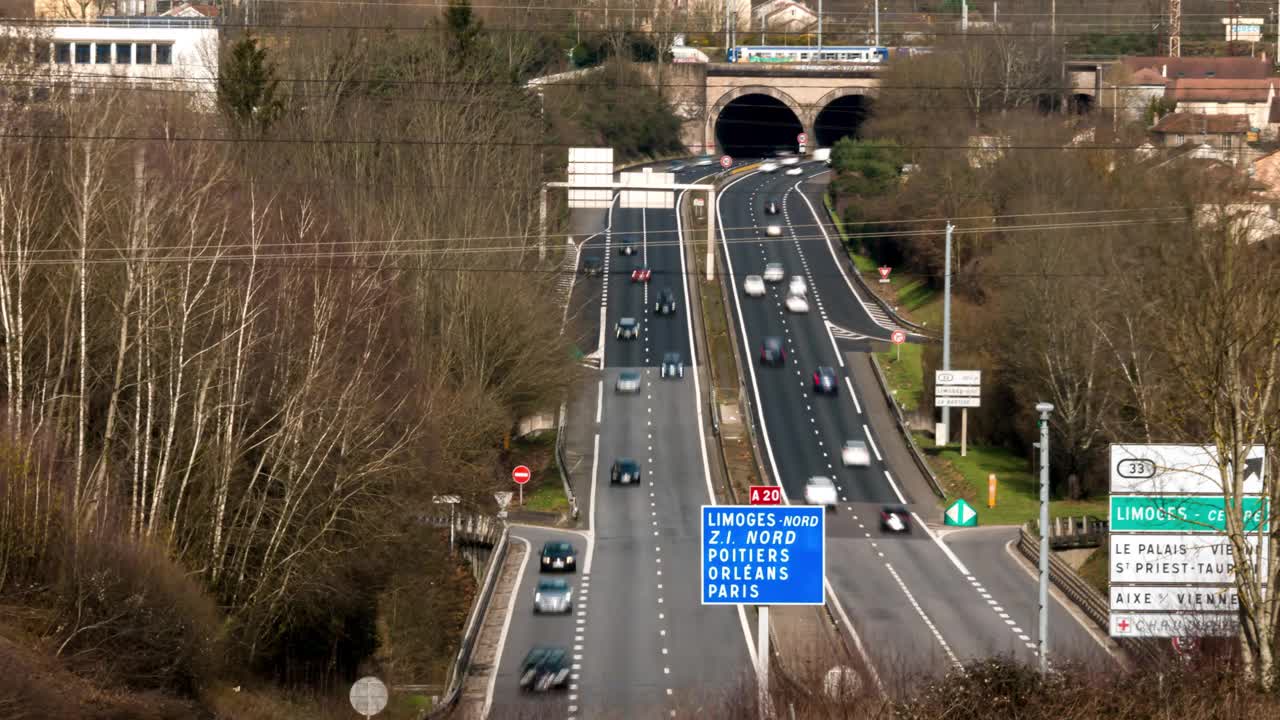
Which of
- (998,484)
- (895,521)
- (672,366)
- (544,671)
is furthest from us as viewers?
(672,366)

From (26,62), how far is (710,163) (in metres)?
83.1

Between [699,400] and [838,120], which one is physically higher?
[838,120]

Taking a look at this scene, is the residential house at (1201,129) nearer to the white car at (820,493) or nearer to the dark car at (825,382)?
the dark car at (825,382)

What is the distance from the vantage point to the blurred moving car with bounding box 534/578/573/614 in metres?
43.4

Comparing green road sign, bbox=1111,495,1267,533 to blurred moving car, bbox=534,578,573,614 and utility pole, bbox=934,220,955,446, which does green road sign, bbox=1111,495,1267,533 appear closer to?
blurred moving car, bbox=534,578,573,614

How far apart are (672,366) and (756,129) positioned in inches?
2981

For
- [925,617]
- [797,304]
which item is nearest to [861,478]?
[925,617]

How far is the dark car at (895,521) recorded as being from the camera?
2093 inches

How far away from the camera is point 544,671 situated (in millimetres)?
36125

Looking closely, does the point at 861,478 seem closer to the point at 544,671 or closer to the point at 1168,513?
the point at 544,671

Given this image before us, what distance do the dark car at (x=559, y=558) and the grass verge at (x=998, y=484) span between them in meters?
14.5

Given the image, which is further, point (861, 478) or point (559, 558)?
point (861, 478)

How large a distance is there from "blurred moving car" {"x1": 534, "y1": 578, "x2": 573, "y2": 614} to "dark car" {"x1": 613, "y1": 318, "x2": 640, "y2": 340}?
37094 mm

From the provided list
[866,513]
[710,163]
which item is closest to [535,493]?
[866,513]
